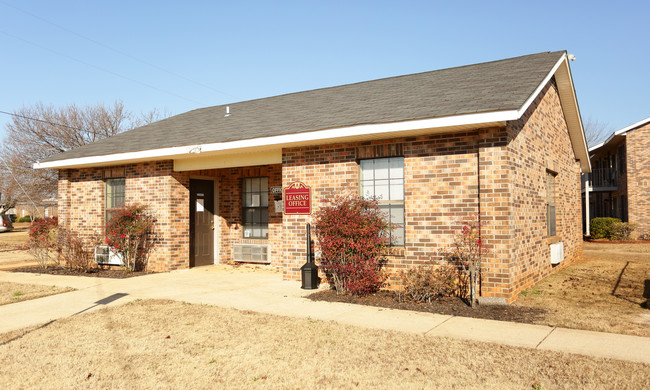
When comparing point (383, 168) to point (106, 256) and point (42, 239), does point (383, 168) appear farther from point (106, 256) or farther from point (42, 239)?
point (42, 239)

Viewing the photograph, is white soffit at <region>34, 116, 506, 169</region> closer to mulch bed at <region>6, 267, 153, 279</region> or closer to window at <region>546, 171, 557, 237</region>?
mulch bed at <region>6, 267, 153, 279</region>

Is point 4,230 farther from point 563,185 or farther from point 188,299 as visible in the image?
point 563,185

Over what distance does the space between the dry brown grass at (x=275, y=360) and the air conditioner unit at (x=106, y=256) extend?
662 cm

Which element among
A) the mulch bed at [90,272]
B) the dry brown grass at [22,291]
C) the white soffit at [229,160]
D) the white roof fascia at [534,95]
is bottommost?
the mulch bed at [90,272]

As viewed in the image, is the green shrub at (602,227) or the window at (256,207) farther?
the green shrub at (602,227)

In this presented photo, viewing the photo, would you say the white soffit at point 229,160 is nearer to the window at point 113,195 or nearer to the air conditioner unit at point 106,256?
the window at point 113,195

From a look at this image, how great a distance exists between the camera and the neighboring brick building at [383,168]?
7.77 meters

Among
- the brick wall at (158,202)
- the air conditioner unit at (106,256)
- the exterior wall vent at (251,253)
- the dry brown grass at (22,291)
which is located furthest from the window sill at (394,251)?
the air conditioner unit at (106,256)

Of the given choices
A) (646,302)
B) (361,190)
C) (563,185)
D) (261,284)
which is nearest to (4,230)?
(261,284)

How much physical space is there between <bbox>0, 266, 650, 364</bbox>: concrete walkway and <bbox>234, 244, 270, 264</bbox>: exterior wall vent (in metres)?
1.11

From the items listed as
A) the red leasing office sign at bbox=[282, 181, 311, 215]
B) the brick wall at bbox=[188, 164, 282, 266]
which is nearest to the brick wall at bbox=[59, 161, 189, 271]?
the brick wall at bbox=[188, 164, 282, 266]

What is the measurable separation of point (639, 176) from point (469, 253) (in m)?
20.3

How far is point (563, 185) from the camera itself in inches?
489

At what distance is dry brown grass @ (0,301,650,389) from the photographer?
14.0 ft
